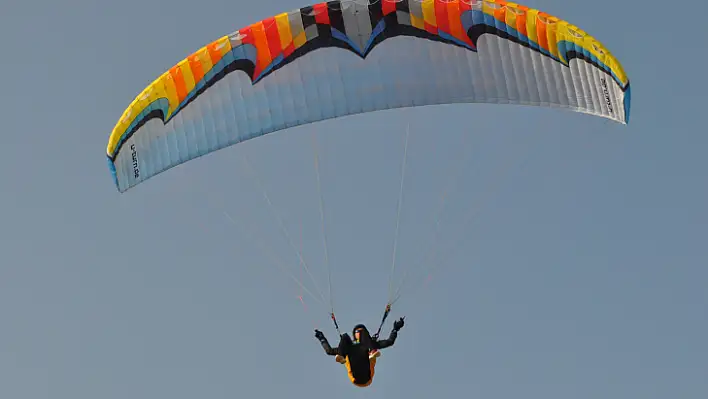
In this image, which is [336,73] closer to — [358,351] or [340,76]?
[340,76]

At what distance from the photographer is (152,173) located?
2639 cm

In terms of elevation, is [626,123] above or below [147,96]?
below

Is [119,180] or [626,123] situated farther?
[119,180]

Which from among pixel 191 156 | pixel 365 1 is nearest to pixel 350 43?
pixel 365 1

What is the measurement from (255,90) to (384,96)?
2133 mm

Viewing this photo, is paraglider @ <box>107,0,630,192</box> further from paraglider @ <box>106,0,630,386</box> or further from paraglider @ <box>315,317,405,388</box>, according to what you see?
paraglider @ <box>315,317,405,388</box>

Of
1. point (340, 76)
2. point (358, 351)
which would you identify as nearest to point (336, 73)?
point (340, 76)

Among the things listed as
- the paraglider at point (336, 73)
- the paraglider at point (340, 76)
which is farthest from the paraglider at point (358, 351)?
the paraglider at point (336, 73)

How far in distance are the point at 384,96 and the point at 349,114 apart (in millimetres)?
652

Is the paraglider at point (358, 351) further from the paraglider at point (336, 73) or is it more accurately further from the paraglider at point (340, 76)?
the paraglider at point (336, 73)

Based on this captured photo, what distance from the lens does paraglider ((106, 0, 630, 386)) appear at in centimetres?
2583

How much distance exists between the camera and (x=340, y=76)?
85.5 ft

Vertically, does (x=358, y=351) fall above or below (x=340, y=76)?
below

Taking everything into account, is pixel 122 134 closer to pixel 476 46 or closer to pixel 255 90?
pixel 255 90
